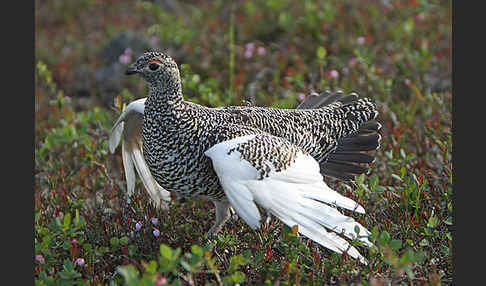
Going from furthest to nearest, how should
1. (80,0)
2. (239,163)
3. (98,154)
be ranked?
(80,0) < (98,154) < (239,163)

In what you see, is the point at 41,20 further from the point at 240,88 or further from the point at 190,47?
the point at 240,88

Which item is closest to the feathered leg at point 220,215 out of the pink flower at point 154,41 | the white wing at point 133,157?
the white wing at point 133,157

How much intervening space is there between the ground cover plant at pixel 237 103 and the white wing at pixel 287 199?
18 centimetres

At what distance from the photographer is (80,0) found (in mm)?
7988

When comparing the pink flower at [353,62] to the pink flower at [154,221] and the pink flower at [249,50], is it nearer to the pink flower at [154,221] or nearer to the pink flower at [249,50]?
the pink flower at [249,50]

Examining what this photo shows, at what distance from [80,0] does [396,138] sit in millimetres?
5268

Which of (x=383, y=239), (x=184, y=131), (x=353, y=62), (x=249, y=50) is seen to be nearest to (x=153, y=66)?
(x=184, y=131)

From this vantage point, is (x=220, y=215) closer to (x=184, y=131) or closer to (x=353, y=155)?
(x=184, y=131)

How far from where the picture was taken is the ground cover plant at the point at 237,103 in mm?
3107

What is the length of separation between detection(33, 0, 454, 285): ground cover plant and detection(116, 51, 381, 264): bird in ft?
0.67

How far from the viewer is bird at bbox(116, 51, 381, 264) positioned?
2873mm

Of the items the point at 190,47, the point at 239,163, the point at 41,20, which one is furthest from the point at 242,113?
the point at 41,20

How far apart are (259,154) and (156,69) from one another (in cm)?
77

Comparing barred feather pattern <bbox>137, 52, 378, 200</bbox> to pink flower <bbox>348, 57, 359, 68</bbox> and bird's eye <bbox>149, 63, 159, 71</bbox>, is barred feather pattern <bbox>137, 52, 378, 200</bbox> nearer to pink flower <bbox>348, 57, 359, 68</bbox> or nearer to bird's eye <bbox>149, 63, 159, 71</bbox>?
bird's eye <bbox>149, 63, 159, 71</bbox>
